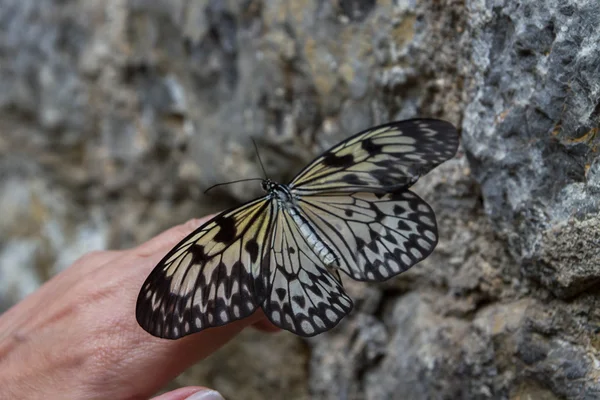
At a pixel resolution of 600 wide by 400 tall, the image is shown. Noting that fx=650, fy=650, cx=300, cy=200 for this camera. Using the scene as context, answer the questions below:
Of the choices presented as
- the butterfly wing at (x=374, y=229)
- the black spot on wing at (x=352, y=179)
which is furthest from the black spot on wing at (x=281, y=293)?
the black spot on wing at (x=352, y=179)

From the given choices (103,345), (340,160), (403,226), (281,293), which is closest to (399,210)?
(403,226)

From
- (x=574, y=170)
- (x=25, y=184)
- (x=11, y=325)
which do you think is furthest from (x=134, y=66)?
(x=574, y=170)

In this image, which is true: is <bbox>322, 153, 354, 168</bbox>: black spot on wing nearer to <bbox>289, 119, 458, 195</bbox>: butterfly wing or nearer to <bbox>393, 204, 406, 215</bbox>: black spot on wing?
<bbox>289, 119, 458, 195</bbox>: butterfly wing

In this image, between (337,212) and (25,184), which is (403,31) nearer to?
(337,212)

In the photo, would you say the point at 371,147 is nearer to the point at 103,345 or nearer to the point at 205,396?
the point at 205,396

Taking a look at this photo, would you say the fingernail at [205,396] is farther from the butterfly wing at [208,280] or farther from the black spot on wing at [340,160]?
the black spot on wing at [340,160]
